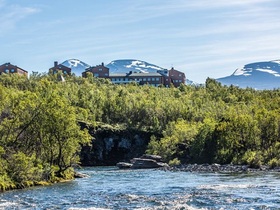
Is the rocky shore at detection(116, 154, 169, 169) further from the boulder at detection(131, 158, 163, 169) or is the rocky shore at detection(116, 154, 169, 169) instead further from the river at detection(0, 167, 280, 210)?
the river at detection(0, 167, 280, 210)

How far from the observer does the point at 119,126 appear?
5906 inches

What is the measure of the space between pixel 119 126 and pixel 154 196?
102990mm

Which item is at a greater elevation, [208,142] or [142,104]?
[142,104]

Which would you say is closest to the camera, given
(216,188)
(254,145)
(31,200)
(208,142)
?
(31,200)

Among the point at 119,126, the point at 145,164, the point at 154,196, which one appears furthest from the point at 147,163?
the point at 154,196

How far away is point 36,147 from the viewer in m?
68.3

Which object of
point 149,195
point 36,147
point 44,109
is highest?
point 44,109

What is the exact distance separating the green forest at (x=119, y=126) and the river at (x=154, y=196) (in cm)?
681

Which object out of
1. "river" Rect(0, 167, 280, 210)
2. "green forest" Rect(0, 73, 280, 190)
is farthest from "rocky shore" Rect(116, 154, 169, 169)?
"river" Rect(0, 167, 280, 210)

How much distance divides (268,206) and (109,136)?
109m

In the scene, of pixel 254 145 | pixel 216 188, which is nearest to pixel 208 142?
pixel 254 145

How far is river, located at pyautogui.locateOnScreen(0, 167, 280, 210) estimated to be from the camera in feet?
135

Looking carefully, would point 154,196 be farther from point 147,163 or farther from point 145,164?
point 147,163

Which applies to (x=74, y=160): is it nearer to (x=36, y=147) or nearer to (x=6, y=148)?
(x=36, y=147)
